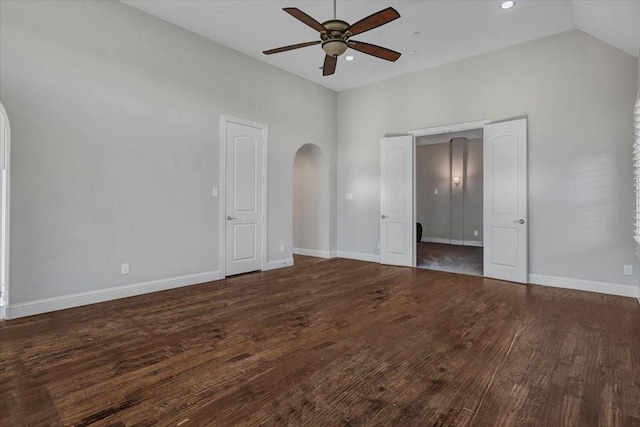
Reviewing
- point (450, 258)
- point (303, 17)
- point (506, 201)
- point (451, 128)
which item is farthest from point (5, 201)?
point (450, 258)

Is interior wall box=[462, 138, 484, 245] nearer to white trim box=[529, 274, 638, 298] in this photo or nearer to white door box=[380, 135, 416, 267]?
white door box=[380, 135, 416, 267]

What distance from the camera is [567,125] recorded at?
186 inches

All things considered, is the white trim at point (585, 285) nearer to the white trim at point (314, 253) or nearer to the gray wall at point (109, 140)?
the white trim at point (314, 253)

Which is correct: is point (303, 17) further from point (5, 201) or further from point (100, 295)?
point (100, 295)

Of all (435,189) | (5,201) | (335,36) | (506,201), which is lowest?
(5,201)

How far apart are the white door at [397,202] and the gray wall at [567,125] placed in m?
0.68

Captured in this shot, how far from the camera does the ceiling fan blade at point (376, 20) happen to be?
2.85 meters

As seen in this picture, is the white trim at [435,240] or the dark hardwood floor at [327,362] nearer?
the dark hardwood floor at [327,362]

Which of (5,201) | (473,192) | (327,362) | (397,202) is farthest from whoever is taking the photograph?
(473,192)

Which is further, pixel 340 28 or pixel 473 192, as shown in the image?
pixel 473 192

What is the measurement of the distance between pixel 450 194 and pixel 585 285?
5631 mm

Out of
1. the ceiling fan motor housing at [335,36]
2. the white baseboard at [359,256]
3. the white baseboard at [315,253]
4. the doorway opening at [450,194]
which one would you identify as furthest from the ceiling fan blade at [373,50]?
the doorway opening at [450,194]

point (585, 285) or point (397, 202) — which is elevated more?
point (397, 202)

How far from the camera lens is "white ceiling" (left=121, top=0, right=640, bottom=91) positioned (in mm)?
3998
